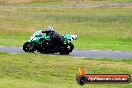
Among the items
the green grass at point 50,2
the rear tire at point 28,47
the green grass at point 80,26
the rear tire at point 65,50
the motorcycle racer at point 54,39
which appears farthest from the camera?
the green grass at point 50,2

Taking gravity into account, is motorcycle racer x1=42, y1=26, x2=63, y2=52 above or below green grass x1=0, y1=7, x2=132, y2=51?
above

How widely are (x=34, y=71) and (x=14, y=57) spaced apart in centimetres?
492

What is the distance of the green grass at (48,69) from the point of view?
15.9 metres

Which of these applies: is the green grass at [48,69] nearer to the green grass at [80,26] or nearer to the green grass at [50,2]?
the green grass at [80,26]

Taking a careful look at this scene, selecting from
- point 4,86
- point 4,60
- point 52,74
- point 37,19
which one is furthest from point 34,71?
point 37,19

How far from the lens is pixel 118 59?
2505cm

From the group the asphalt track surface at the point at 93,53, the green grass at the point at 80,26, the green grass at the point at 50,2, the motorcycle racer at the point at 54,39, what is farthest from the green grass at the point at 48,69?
the green grass at the point at 50,2

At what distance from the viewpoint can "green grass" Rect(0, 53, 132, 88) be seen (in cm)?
1588

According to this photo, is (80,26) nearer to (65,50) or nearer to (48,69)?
(65,50)

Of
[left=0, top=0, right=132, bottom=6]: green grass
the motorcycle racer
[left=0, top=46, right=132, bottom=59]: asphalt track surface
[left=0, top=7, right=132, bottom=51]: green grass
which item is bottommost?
[left=0, top=0, right=132, bottom=6]: green grass

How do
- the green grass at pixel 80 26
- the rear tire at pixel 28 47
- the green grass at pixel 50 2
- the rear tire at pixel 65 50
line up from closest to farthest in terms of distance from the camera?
1. the rear tire at pixel 65 50
2. the rear tire at pixel 28 47
3. the green grass at pixel 80 26
4. the green grass at pixel 50 2

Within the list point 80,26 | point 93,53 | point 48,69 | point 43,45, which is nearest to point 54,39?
point 43,45

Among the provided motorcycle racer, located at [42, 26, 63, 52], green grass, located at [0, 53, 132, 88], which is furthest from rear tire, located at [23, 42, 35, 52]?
green grass, located at [0, 53, 132, 88]

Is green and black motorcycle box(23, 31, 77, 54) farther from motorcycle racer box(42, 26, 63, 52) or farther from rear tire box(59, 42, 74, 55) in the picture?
motorcycle racer box(42, 26, 63, 52)
